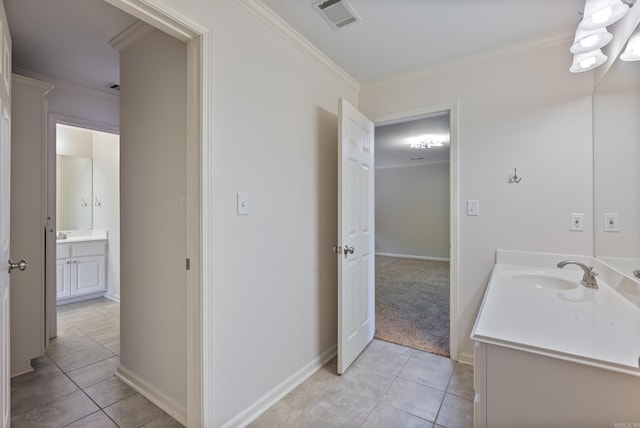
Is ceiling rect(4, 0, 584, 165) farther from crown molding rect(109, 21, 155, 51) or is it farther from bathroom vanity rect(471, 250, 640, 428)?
bathroom vanity rect(471, 250, 640, 428)

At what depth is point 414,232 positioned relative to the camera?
754 centimetres

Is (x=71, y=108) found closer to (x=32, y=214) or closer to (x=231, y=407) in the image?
(x=32, y=214)

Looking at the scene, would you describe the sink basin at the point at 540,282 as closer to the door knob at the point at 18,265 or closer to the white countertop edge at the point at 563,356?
the white countertop edge at the point at 563,356

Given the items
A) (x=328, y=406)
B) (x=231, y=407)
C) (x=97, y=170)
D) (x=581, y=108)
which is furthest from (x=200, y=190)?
(x=97, y=170)

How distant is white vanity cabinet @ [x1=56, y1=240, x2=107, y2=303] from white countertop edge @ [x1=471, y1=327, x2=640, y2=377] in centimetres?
463

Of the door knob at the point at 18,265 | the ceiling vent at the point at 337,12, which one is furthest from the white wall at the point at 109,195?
the ceiling vent at the point at 337,12

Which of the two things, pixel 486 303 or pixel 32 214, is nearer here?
pixel 486 303

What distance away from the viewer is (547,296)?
1.39 meters

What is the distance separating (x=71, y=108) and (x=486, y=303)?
3.80 meters

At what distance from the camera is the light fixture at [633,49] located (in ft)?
4.42

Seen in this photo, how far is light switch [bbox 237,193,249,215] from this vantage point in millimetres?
1604

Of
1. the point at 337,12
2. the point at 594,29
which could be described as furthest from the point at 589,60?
the point at 337,12

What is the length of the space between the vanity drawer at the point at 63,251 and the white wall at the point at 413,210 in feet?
21.4

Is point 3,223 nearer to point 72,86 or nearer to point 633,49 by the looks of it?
point 72,86
